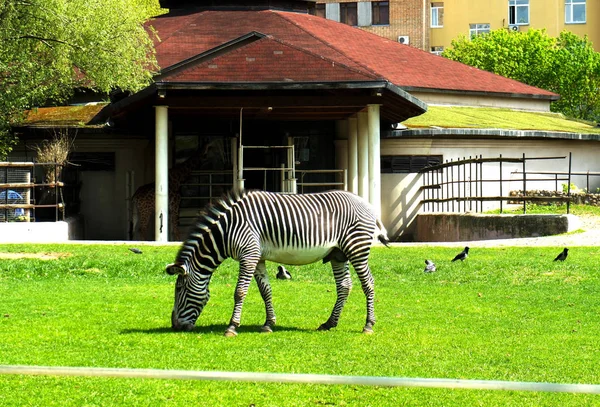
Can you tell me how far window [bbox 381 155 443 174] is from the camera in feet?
109

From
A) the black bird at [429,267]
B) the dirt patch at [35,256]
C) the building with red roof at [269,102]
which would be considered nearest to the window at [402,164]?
the building with red roof at [269,102]

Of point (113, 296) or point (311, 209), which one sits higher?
point (311, 209)

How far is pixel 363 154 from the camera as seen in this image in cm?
3014

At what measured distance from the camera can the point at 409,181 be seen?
33.3 m

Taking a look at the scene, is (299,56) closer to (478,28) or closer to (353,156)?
(353,156)

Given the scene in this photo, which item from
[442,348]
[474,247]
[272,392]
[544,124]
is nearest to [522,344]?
[442,348]

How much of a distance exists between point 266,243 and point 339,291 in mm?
1042

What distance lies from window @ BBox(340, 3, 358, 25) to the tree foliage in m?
13.0

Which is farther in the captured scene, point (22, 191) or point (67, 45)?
point (22, 191)

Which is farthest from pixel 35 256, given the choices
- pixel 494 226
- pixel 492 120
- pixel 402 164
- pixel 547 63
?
pixel 547 63

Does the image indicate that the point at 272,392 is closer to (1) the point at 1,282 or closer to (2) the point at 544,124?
(1) the point at 1,282

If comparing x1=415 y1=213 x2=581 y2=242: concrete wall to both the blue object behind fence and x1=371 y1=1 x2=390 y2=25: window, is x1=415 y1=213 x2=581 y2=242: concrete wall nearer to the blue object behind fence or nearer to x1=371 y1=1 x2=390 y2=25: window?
the blue object behind fence

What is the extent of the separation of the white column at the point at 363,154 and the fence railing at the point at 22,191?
786 cm

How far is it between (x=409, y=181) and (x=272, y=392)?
24.1m
